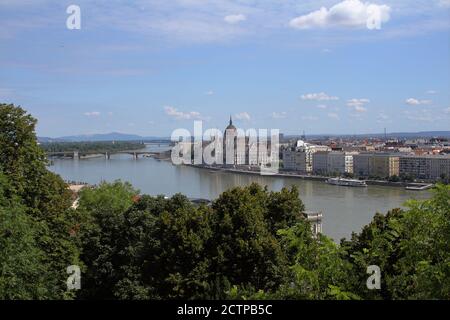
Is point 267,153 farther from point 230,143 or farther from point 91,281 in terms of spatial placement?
point 91,281

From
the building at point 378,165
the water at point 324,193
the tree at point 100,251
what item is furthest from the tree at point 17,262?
the building at point 378,165

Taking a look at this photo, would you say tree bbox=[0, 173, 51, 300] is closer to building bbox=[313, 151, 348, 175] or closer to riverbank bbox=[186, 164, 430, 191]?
riverbank bbox=[186, 164, 430, 191]

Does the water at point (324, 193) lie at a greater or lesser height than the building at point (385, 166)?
lesser

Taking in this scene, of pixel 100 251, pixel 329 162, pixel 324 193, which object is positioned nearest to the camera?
pixel 100 251

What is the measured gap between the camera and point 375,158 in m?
33.7

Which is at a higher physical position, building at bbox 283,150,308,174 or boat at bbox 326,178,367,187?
building at bbox 283,150,308,174

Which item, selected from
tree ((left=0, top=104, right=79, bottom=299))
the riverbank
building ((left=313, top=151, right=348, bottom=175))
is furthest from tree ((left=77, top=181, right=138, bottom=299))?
building ((left=313, top=151, right=348, bottom=175))

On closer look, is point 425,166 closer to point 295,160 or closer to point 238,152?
point 295,160

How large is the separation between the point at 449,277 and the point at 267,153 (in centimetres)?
3983

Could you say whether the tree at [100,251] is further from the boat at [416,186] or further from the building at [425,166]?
the building at [425,166]

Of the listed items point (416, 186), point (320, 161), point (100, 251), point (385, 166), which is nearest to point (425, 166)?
point (385, 166)

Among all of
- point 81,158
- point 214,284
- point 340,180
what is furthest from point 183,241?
point 81,158

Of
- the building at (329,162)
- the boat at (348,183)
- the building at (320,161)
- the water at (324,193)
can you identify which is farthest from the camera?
the building at (320,161)
